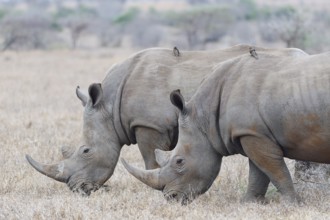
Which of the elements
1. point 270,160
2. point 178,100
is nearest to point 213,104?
point 178,100

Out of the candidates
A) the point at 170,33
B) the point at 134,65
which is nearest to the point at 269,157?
the point at 134,65

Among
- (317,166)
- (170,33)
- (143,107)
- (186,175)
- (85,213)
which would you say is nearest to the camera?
(85,213)

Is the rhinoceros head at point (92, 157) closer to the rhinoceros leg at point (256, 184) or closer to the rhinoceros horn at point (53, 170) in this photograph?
the rhinoceros horn at point (53, 170)

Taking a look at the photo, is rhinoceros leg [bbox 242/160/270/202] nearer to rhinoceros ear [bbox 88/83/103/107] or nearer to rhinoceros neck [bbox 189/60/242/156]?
rhinoceros neck [bbox 189/60/242/156]

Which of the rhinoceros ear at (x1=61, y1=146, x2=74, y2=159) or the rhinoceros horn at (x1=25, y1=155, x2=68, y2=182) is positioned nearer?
the rhinoceros horn at (x1=25, y1=155, x2=68, y2=182)

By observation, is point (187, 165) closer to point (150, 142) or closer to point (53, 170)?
point (150, 142)

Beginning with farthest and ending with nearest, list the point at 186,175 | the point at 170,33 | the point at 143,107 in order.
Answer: the point at 170,33, the point at 143,107, the point at 186,175

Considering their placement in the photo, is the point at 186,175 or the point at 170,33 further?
the point at 170,33

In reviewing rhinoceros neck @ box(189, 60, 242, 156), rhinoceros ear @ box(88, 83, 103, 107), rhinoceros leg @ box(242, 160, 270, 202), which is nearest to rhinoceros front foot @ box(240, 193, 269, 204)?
rhinoceros leg @ box(242, 160, 270, 202)

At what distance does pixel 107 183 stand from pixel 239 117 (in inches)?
91.8

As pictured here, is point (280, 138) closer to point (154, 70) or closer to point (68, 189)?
point (154, 70)

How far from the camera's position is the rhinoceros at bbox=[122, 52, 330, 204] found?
7273 millimetres

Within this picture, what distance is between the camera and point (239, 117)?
24.6 ft

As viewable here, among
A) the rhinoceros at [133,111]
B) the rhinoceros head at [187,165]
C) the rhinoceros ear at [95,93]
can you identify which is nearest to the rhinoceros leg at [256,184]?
the rhinoceros head at [187,165]
